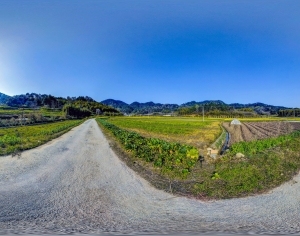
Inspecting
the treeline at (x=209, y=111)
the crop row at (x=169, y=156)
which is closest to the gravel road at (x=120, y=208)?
the crop row at (x=169, y=156)

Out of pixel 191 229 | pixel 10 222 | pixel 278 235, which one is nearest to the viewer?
pixel 278 235

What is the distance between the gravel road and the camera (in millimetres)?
4707

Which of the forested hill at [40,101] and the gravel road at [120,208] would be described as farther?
the forested hill at [40,101]

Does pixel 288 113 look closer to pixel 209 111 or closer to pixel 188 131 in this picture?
pixel 209 111

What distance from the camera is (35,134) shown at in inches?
800

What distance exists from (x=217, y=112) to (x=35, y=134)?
2549 centimetres

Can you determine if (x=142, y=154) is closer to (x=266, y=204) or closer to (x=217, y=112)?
(x=266, y=204)

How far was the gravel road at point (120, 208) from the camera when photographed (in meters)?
4.71

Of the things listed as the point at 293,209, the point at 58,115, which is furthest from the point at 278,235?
the point at 58,115

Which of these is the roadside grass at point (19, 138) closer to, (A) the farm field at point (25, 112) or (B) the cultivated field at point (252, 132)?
(A) the farm field at point (25, 112)

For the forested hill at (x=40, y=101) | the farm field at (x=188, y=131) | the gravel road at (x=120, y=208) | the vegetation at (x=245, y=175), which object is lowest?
the gravel road at (x=120, y=208)

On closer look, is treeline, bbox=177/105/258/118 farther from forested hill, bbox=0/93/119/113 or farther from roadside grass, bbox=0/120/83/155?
roadside grass, bbox=0/120/83/155

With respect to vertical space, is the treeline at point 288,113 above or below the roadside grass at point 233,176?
above

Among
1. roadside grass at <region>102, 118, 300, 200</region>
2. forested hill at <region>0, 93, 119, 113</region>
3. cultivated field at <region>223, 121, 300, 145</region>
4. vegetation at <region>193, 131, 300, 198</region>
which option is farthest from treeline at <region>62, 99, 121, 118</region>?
vegetation at <region>193, 131, 300, 198</region>
